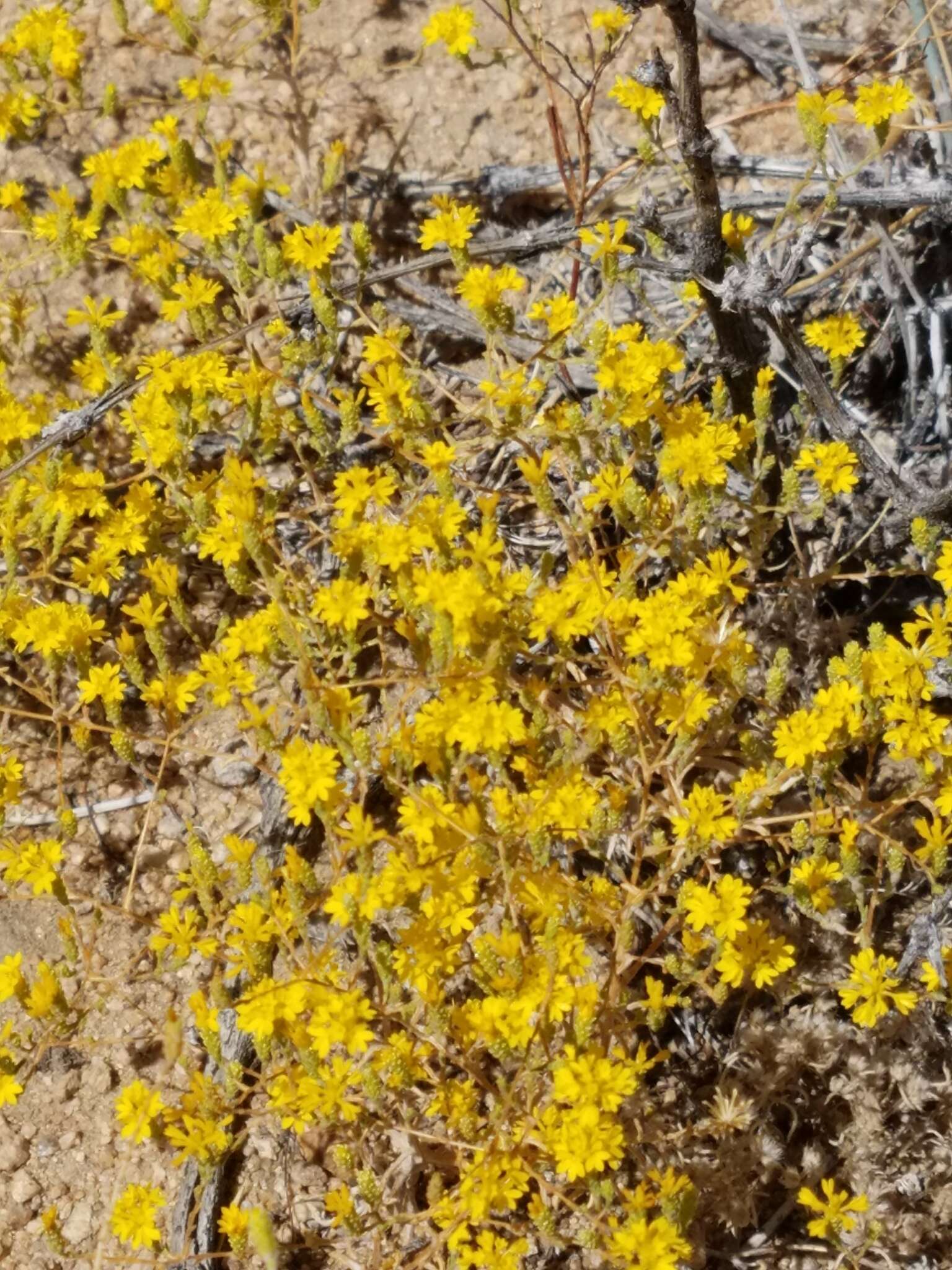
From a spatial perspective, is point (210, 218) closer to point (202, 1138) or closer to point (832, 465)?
point (832, 465)

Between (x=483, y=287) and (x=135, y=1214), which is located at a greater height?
(x=483, y=287)

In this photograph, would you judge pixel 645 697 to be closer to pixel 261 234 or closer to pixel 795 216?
pixel 795 216

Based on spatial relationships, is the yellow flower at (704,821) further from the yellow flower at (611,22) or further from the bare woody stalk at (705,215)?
the yellow flower at (611,22)

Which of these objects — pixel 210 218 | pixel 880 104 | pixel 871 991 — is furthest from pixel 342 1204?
pixel 880 104

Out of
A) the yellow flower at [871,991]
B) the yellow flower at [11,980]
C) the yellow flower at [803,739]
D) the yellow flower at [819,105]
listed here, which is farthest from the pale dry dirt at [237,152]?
the yellow flower at [803,739]

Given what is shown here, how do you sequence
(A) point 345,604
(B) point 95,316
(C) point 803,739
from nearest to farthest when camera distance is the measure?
(C) point 803,739 → (A) point 345,604 → (B) point 95,316

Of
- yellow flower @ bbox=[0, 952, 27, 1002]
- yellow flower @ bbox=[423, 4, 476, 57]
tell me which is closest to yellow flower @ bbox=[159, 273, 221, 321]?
yellow flower @ bbox=[423, 4, 476, 57]
